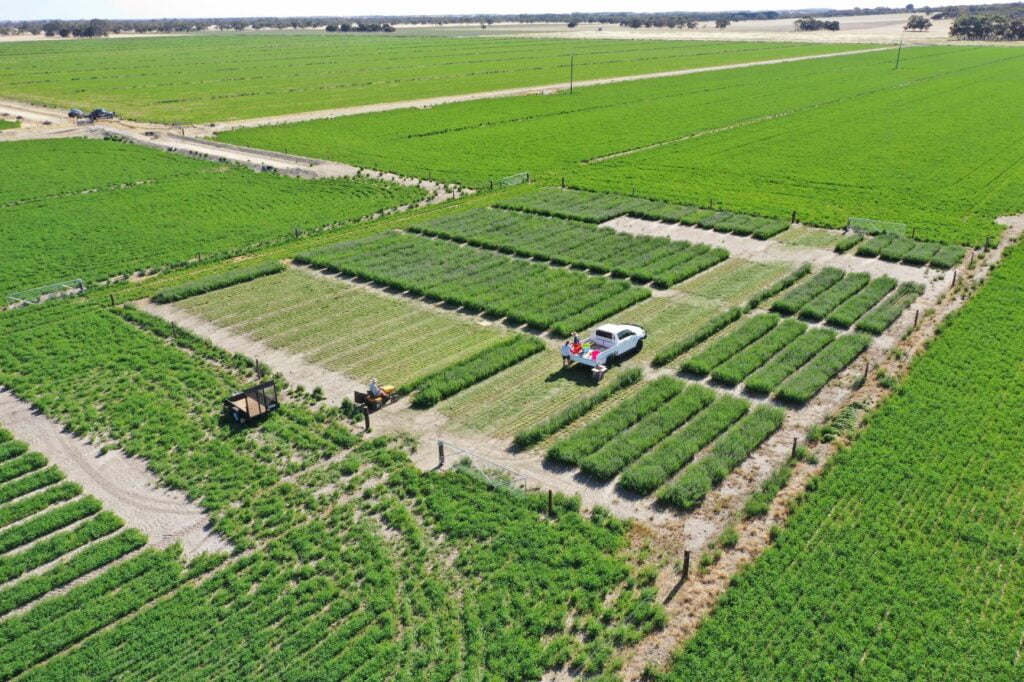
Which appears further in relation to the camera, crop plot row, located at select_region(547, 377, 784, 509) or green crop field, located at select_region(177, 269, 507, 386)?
green crop field, located at select_region(177, 269, 507, 386)

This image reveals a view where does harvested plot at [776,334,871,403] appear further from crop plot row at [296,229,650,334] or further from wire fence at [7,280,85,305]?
wire fence at [7,280,85,305]

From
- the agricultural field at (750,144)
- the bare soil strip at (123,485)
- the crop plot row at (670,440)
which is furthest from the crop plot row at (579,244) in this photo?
the bare soil strip at (123,485)

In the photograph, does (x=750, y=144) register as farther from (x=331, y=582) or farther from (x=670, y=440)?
(x=331, y=582)

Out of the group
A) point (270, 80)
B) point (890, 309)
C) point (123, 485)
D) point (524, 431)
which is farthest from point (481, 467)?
point (270, 80)

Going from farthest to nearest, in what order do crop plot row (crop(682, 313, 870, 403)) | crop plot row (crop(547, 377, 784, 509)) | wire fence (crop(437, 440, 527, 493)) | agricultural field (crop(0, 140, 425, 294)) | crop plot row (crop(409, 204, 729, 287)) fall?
1. agricultural field (crop(0, 140, 425, 294))
2. crop plot row (crop(409, 204, 729, 287))
3. crop plot row (crop(682, 313, 870, 403))
4. wire fence (crop(437, 440, 527, 493))
5. crop plot row (crop(547, 377, 784, 509))

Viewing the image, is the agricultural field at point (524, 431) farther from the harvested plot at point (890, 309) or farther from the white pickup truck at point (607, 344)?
the white pickup truck at point (607, 344)

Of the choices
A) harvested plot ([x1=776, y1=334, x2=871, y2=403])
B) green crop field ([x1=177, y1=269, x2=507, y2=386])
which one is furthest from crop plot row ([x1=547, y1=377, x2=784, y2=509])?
green crop field ([x1=177, y1=269, x2=507, y2=386])

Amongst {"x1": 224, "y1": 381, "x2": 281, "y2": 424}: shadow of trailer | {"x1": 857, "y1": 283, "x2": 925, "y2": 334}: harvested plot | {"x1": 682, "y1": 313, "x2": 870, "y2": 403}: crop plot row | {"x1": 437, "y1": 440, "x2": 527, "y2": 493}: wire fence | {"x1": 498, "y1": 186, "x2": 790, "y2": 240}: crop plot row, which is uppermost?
{"x1": 498, "y1": 186, "x2": 790, "y2": 240}: crop plot row
